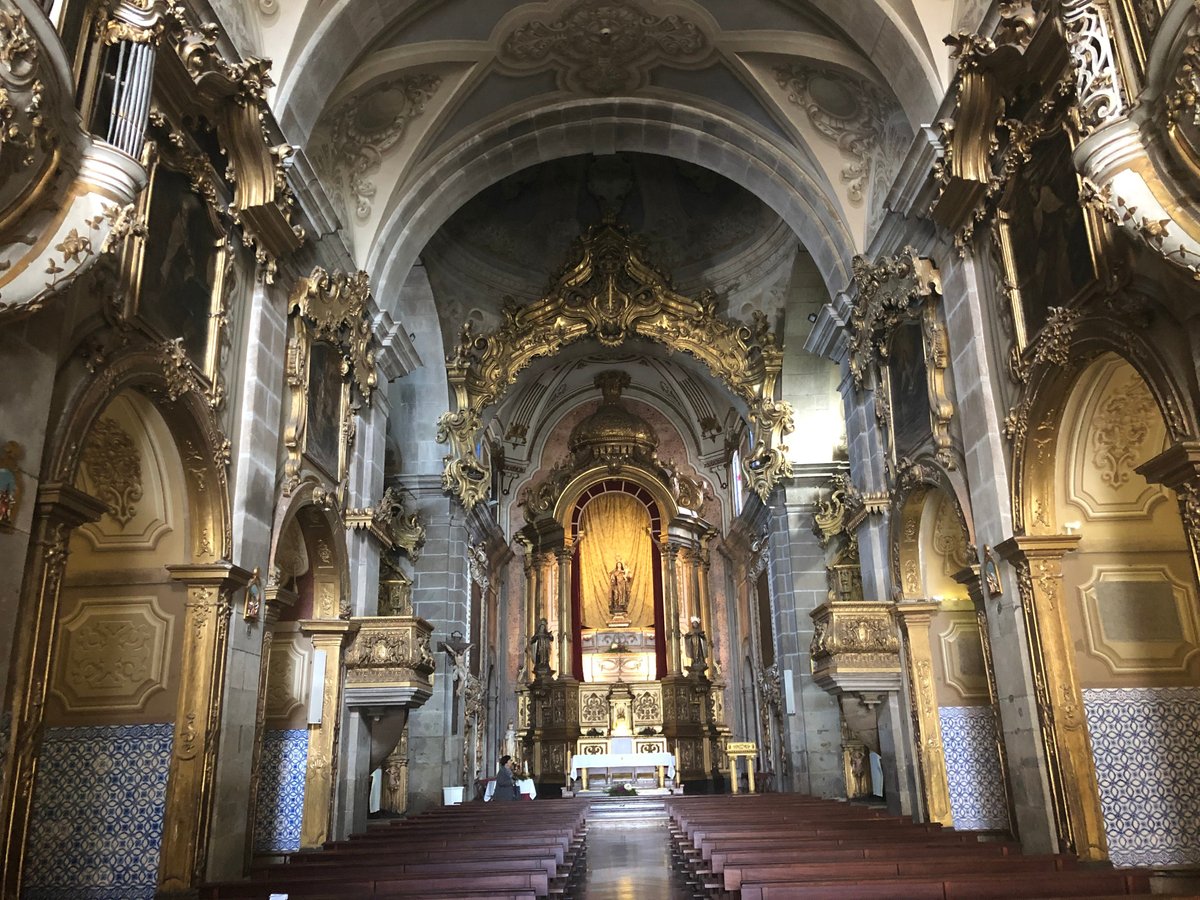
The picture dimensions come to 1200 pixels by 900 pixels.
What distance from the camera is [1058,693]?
692cm

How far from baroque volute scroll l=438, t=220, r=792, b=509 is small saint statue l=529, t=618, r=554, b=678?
5519 millimetres

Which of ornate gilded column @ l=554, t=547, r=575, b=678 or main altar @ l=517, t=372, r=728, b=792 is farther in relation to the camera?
ornate gilded column @ l=554, t=547, r=575, b=678

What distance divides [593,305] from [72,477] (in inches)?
468

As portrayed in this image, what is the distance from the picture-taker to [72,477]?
215 inches

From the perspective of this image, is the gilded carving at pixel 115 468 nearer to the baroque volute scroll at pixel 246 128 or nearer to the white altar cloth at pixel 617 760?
the baroque volute scroll at pixel 246 128

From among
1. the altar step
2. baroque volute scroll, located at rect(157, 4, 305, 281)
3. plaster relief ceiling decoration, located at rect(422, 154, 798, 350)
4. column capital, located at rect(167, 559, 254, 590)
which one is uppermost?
plaster relief ceiling decoration, located at rect(422, 154, 798, 350)

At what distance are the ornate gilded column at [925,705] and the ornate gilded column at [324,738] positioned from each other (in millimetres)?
5855

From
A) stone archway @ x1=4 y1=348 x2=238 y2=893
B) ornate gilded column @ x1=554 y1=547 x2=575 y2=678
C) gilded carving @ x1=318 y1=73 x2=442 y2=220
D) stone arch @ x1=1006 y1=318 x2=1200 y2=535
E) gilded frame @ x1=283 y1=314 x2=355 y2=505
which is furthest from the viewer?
ornate gilded column @ x1=554 y1=547 x2=575 y2=678

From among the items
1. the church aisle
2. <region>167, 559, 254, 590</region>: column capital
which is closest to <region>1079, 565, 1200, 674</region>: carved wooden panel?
the church aisle

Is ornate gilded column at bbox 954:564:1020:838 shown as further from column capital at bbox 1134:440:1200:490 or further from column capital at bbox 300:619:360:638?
column capital at bbox 300:619:360:638

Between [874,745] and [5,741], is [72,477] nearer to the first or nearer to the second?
[5,741]

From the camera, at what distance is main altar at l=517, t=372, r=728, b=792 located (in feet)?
64.6

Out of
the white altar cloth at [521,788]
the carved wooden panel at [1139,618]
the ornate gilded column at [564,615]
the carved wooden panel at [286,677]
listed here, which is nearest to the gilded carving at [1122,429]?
the carved wooden panel at [1139,618]

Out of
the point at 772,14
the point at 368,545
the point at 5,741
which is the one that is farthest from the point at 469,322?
the point at 5,741
